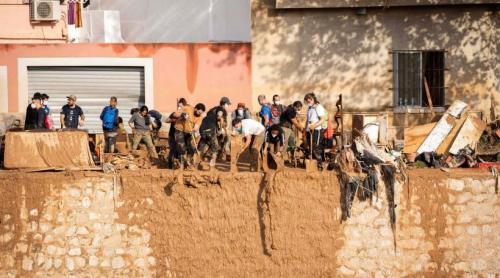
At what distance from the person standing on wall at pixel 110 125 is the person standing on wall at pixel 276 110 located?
3390mm

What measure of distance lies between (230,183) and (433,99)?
7.51 metres

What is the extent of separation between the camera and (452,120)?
22.0 m

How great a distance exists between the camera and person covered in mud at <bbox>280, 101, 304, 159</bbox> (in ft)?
69.4

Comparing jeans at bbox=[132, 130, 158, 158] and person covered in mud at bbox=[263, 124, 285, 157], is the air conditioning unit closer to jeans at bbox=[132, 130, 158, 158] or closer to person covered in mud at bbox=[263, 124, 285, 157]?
jeans at bbox=[132, 130, 158, 158]

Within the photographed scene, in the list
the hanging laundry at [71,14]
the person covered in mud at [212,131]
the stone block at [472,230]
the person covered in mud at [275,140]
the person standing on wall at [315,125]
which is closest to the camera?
the stone block at [472,230]

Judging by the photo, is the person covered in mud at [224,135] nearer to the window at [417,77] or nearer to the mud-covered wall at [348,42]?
the mud-covered wall at [348,42]

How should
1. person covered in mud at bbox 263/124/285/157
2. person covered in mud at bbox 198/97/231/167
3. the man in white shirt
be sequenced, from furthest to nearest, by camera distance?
1. person covered in mud at bbox 198/97/231/167
2. person covered in mud at bbox 263/124/285/157
3. the man in white shirt

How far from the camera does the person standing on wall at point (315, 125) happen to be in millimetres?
21062

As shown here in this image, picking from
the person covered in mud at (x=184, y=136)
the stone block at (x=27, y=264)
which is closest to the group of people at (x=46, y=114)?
the person covered in mud at (x=184, y=136)

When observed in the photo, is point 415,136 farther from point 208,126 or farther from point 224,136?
point 208,126

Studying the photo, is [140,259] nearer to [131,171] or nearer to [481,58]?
[131,171]

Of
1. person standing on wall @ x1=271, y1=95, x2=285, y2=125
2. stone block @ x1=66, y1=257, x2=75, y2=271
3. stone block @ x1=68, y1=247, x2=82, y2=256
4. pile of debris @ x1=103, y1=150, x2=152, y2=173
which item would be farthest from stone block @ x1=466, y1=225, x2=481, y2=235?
stone block @ x1=66, y1=257, x2=75, y2=271

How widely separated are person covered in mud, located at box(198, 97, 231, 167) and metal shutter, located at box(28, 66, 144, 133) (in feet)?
13.7

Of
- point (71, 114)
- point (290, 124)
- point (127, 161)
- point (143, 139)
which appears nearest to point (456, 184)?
point (290, 124)
